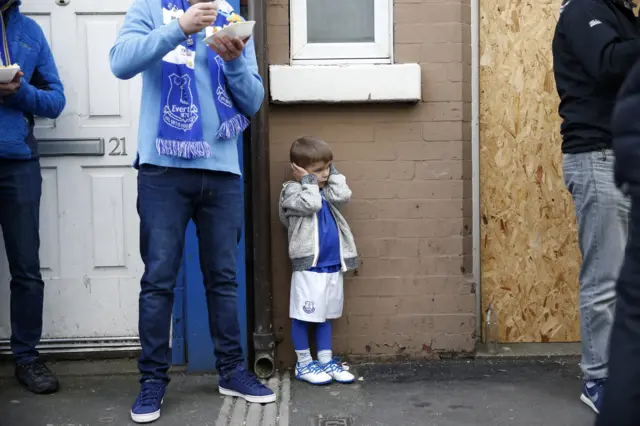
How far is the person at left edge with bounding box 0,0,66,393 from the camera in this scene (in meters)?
3.90

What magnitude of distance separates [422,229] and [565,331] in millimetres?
1077

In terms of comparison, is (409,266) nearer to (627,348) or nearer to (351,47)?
(351,47)

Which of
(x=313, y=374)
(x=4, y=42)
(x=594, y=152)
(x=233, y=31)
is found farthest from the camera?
(x=313, y=374)

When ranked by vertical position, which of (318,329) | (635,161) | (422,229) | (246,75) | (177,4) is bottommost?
(318,329)

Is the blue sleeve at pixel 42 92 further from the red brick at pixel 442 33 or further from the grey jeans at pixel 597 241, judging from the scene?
the grey jeans at pixel 597 241

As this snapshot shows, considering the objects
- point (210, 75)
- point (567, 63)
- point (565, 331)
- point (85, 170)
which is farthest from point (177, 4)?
point (565, 331)

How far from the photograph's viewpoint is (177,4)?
357cm

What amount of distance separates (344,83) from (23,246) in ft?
5.89

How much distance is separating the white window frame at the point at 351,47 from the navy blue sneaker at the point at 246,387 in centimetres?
166

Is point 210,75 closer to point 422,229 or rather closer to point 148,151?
point 148,151

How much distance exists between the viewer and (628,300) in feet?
6.57

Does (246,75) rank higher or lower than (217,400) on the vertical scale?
higher

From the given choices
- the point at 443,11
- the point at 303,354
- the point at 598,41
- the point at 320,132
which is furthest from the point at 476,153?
the point at 303,354

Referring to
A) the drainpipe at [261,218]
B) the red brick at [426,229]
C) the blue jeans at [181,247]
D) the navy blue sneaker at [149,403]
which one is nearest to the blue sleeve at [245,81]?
the blue jeans at [181,247]
